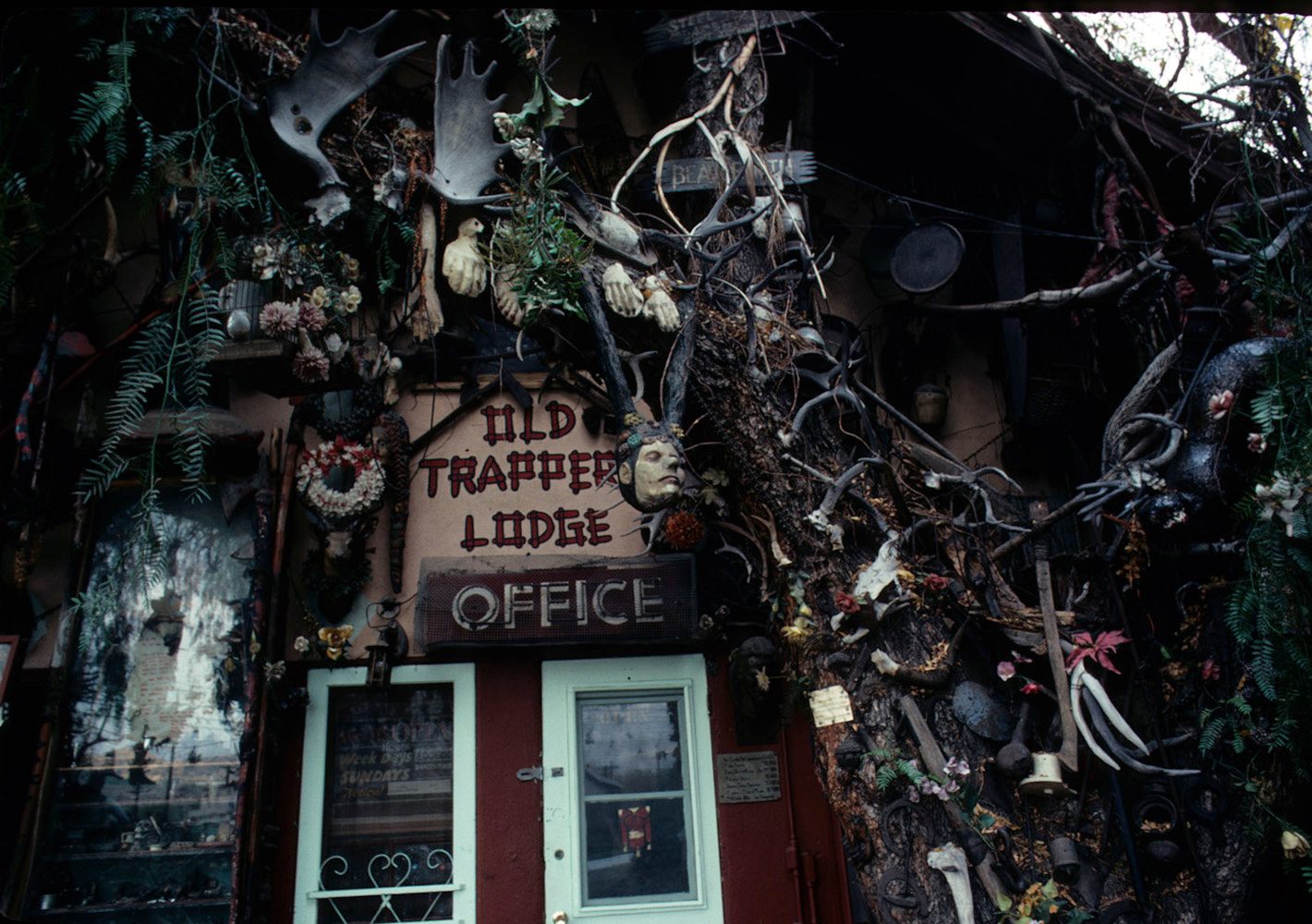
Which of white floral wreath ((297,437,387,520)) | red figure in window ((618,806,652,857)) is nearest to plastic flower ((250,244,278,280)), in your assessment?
white floral wreath ((297,437,387,520))

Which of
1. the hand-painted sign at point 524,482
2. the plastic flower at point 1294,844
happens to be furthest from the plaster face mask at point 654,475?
the plastic flower at point 1294,844

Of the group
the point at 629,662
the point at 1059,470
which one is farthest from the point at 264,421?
the point at 1059,470

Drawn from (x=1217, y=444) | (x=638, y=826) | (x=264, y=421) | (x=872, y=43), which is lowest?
(x=638, y=826)

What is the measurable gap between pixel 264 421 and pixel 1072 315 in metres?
5.01

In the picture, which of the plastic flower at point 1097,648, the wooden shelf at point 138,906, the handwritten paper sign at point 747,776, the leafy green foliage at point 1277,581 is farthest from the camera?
the handwritten paper sign at point 747,776

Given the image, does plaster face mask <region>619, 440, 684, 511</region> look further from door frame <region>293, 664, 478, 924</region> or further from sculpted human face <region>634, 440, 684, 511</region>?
door frame <region>293, 664, 478, 924</region>

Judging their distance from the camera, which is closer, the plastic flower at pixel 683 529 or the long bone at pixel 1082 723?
the long bone at pixel 1082 723

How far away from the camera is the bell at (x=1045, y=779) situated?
4.35 metres

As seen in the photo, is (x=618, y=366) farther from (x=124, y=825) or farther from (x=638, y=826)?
(x=124, y=825)

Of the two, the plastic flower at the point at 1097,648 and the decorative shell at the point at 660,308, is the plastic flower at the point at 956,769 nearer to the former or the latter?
the plastic flower at the point at 1097,648

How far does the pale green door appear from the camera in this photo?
18.5ft

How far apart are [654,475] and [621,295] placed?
1.02 meters

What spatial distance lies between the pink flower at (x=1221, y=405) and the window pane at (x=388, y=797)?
4.30 metres

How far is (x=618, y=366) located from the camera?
4863mm
